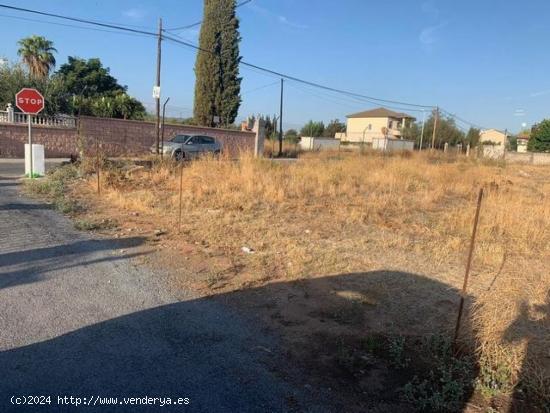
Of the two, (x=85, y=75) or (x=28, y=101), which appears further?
(x=85, y=75)

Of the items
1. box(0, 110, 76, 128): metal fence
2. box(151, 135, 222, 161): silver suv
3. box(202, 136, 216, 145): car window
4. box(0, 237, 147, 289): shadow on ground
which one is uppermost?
box(0, 110, 76, 128): metal fence

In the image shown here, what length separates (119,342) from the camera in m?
3.30

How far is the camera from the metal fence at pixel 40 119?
20594 mm

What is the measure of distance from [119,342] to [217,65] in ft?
115

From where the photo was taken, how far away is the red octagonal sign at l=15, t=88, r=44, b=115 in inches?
491

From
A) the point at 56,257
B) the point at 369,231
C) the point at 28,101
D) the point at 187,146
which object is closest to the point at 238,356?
the point at 56,257

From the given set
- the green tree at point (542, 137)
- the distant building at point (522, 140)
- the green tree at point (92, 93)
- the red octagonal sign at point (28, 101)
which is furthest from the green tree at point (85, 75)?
the distant building at point (522, 140)

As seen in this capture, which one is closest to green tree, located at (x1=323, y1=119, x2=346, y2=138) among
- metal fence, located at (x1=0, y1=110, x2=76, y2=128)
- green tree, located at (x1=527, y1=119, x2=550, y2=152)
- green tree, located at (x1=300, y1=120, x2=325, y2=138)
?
green tree, located at (x1=300, y1=120, x2=325, y2=138)

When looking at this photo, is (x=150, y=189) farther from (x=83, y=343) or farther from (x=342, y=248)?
(x=83, y=343)

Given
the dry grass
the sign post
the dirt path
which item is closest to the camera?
the dirt path

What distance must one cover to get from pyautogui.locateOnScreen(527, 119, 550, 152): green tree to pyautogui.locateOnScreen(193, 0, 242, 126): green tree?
143ft

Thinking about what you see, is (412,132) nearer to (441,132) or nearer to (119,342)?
(441,132)

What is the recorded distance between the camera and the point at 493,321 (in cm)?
321

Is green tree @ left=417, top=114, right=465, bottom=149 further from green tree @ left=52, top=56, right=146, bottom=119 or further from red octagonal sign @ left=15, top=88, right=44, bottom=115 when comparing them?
red octagonal sign @ left=15, top=88, right=44, bottom=115
